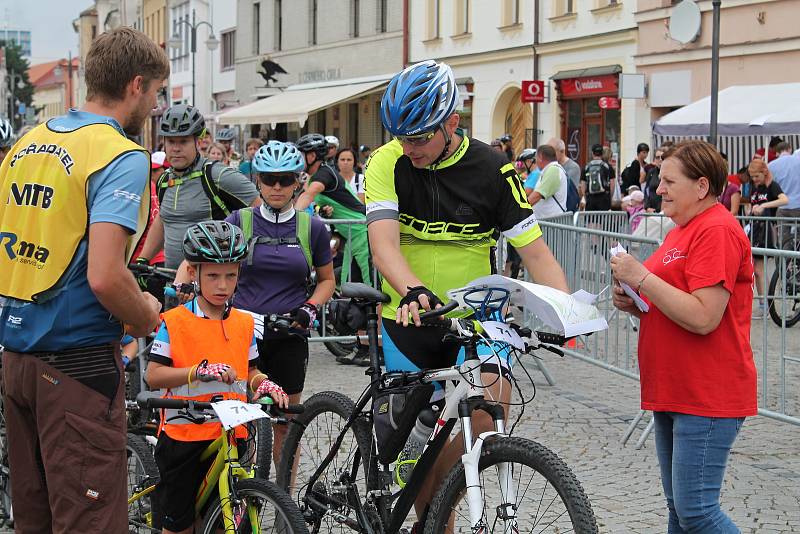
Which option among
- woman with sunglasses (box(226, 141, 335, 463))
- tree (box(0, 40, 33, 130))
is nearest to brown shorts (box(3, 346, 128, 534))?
woman with sunglasses (box(226, 141, 335, 463))

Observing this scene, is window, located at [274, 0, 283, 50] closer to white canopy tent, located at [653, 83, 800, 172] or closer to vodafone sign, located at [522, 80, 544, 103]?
vodafone sign, located at [522, 80, 544, 103]

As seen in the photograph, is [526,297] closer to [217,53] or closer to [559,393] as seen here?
[559,393]

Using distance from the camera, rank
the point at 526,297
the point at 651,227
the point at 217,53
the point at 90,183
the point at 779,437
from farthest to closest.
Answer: the point at 217,53 < the point at 651,227 < the point at 779,437 < the point at 526,297 < the point at 90,183

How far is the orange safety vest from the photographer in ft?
15.4

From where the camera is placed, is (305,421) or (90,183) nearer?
(90,183)

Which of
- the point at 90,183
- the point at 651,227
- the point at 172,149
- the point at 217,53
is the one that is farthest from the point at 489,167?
the point at 217,53

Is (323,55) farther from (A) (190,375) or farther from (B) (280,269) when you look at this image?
(A) (190,375)

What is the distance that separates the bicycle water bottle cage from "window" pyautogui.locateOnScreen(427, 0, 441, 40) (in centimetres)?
3418

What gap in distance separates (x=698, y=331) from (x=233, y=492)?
168 centimetres

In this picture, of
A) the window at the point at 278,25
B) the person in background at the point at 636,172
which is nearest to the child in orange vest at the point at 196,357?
the person in background at the point at 636,172

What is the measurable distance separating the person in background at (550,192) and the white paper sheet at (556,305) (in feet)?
36.7

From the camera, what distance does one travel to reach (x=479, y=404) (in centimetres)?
415

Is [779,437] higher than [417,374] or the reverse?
the reverse

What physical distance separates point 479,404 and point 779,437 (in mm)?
4576
